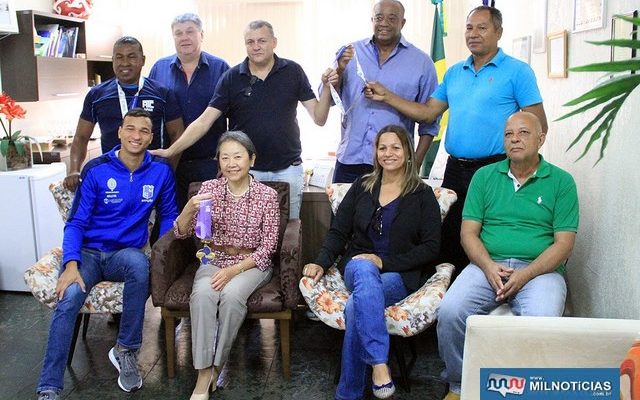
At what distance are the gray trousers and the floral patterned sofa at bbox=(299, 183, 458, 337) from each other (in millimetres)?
285

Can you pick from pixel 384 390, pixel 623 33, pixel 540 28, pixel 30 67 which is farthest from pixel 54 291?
pixel 540 28

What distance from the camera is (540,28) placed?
153 inches

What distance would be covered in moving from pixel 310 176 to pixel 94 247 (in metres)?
1.30

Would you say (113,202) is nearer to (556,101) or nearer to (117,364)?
(117,364)

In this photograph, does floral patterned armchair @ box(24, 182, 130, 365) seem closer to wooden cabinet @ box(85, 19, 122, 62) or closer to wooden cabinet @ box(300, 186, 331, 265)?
wooden cabinet @ box(300, 186, 331, 265)

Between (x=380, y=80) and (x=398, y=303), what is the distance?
1.21 metres

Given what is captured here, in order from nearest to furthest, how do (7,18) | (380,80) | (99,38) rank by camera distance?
(380,80) → (7,18) → (99,38)

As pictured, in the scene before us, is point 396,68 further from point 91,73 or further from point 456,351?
point 91,73

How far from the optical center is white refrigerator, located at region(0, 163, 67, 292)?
4.08 meters

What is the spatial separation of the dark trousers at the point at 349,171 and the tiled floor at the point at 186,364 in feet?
2.72

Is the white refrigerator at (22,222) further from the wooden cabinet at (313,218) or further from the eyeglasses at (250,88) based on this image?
the wooden cabinet at (313,218)

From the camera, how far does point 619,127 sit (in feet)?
8.32

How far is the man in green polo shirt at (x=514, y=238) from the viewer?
260 centimetres

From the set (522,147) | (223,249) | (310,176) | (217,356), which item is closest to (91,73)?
(310,176)
